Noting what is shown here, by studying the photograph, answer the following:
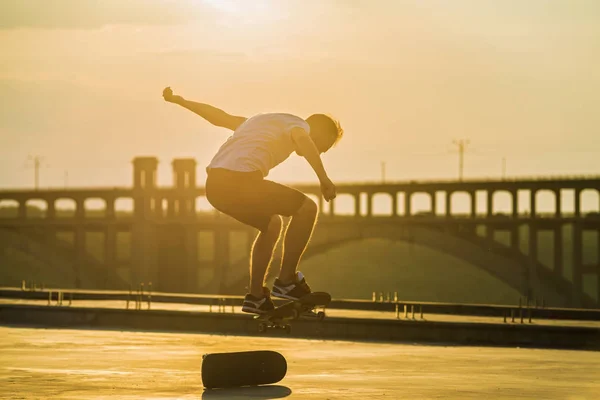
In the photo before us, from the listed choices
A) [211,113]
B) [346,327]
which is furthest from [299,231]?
[346,327]

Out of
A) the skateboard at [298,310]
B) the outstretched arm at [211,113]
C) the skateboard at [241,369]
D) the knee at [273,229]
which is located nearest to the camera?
the knee at [273,229]

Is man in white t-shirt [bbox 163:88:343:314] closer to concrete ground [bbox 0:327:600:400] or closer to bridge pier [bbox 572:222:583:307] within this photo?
concrete ground [bbox 0:327:600:400]

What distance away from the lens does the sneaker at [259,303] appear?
1363 cm

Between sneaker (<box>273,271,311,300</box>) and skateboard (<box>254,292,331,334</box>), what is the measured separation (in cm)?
6

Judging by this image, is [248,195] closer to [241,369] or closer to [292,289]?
[292,289]

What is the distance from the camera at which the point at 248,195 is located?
12836 mm

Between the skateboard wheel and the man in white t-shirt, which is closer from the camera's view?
the man in white t-shirt

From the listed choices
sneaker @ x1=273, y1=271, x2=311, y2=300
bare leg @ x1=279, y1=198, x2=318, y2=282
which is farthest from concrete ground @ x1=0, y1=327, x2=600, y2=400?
bare leg @ x1=279, y1=198, x2=318, y2=282

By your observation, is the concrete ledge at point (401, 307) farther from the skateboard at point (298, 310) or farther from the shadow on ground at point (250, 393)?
the skateboard at point (298, 310)

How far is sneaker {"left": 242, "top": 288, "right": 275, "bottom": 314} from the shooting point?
13.6 meters

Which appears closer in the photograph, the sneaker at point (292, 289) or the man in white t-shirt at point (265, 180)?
the man in white t-shirt at point (265, 180)

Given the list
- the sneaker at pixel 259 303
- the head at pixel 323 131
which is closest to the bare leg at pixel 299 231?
the sneaker at pixel 259 303

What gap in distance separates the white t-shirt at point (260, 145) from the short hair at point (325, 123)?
1.12ft

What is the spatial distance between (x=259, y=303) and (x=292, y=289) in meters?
0.44
